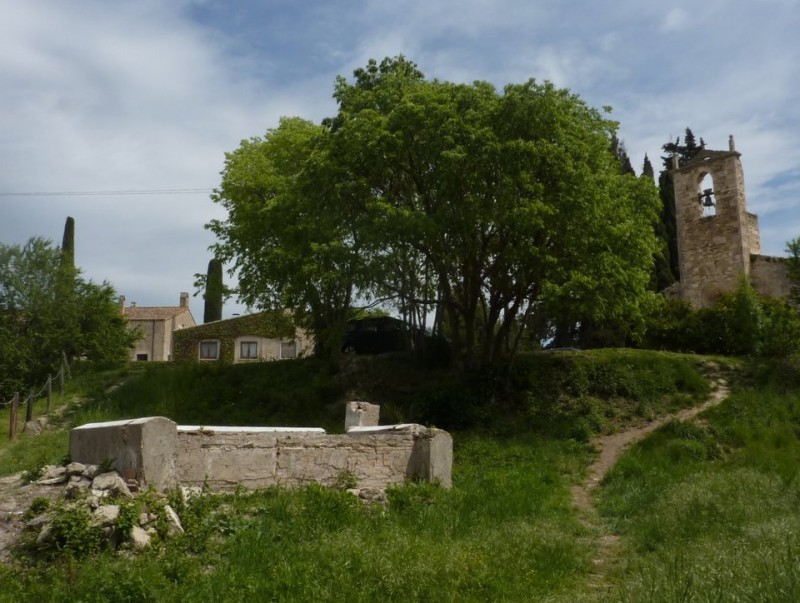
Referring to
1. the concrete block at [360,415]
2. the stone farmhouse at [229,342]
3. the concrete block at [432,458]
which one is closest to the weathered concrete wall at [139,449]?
the concrete block at [432,458]

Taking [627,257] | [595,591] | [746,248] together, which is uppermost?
[746,248]

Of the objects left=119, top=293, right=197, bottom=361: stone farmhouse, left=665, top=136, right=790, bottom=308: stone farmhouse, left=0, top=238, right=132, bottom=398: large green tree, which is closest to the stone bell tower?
left=665, top=136, right=790, bottom=308: stone farmhouse

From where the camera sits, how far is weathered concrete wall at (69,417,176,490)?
9.38m

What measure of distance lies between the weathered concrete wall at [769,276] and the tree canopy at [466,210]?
38.5ft

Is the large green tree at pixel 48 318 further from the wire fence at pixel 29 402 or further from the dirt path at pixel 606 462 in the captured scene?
the dirt path at pixel 606 462

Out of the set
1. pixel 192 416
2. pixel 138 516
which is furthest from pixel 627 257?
pixel 138 516

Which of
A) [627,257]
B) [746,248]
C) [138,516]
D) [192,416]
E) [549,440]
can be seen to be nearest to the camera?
[138,516]

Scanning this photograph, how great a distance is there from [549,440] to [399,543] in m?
9.97

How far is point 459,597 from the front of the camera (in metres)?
7.13

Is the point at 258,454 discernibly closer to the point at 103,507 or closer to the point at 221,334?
the point at 103,507

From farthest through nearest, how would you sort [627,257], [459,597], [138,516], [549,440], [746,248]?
[746,248], [627,257], [549,440], [138,516], [459,597]

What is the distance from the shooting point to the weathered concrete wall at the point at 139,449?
9.38m

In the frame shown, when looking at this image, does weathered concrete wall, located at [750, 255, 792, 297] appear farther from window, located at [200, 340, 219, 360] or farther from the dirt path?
window, located at [200, 340, 219, 360]

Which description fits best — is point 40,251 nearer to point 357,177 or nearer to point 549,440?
point 357,177
